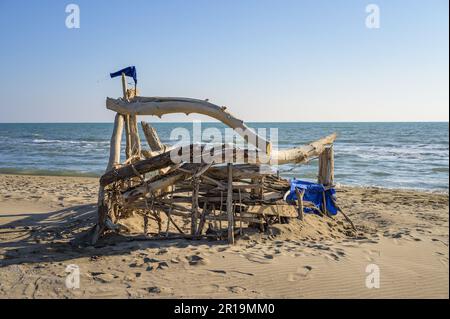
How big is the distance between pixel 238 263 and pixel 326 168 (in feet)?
12.0

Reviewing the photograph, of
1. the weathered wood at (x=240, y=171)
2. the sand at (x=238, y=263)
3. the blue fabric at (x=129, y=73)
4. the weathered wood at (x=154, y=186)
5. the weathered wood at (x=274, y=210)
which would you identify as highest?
the blue fabric at (x=129, y=73)

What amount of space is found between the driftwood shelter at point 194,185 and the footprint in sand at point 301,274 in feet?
4.42

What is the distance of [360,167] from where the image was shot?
63.9ft

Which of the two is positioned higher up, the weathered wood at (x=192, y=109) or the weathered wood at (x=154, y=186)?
the weathered wood at (x=192, y=109)

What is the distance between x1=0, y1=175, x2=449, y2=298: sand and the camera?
4441 mm

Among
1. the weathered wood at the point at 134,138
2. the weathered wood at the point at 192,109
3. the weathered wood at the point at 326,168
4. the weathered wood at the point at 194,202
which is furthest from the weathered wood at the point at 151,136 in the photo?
the weathered wood at the point at 326,168

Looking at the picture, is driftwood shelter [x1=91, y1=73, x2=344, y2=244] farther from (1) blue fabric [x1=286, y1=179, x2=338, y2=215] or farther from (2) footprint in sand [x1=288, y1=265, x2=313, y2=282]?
(2) footprint in sand [x1=288, y1=265, x2=313, y2=282]

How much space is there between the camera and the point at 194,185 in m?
6.22

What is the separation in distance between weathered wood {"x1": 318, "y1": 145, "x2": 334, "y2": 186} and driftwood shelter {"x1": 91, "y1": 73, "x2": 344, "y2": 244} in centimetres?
103

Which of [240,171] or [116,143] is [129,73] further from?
[240,171]

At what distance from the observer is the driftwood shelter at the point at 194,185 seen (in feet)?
20.0

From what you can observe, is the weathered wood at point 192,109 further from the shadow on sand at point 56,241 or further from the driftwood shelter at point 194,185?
the shadow on sand at point 56,241

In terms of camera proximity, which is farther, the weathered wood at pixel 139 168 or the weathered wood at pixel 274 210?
the weathered wood at pixel 274 210

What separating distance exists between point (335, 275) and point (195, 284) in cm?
166
